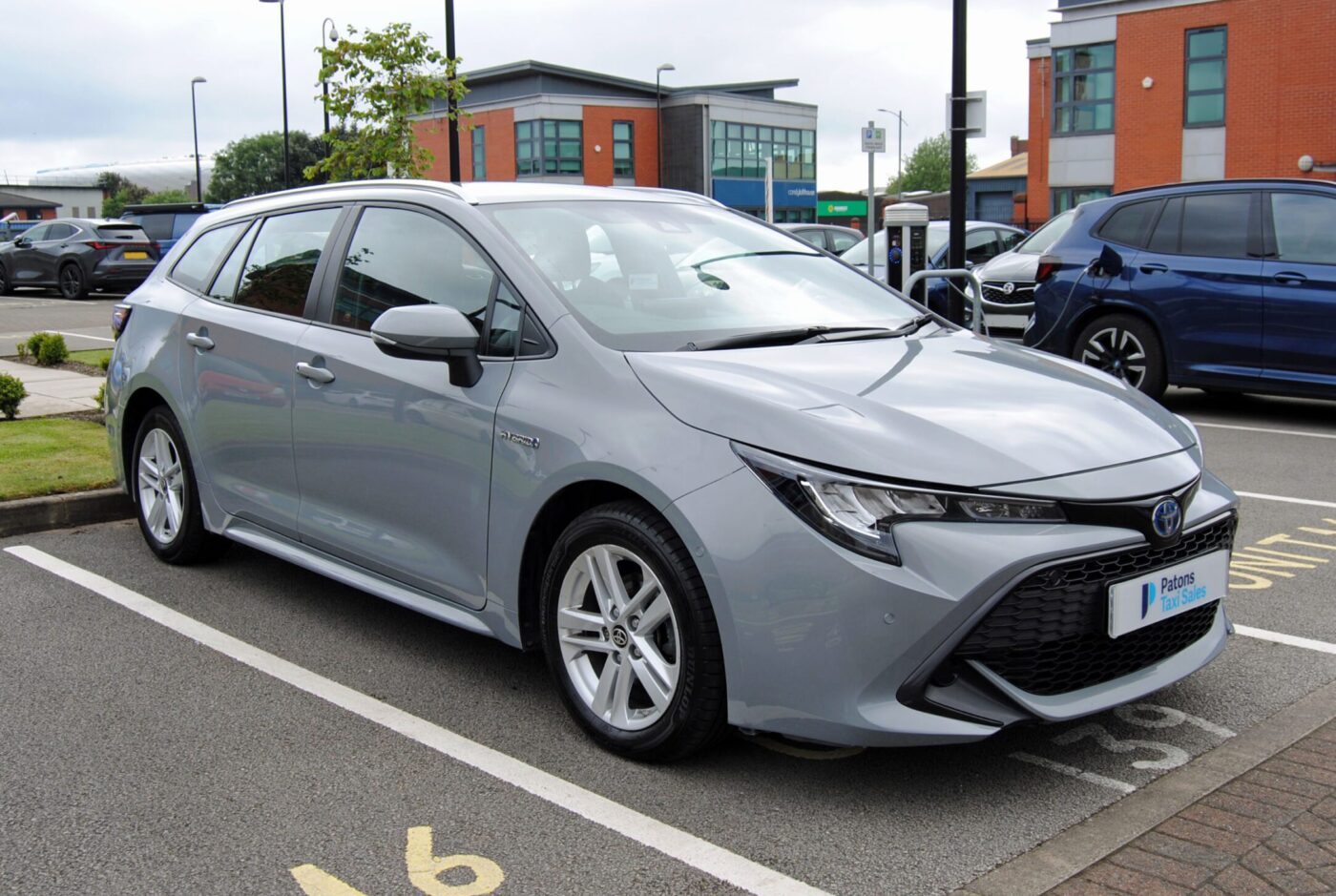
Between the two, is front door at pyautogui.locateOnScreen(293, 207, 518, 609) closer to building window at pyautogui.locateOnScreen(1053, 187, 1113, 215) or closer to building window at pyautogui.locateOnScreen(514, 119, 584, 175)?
building window at pyautogui.locateOnScreen(1053, 187, 1113, 215)

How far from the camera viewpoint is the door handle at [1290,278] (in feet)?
30.6

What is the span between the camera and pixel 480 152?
70.9 meters

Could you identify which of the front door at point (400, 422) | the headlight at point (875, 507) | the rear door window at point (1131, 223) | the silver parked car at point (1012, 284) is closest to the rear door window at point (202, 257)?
the front door at point (400, 422)

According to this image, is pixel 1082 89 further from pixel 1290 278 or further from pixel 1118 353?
pixel 1290 278

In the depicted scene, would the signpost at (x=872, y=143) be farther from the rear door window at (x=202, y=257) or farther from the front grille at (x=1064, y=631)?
the front grille at (x=1064, y=631)

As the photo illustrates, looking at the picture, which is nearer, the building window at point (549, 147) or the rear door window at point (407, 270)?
the rear door window at point (407, 270)

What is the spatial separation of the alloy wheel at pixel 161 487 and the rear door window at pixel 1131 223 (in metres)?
7.40

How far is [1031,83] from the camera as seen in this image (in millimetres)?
42344

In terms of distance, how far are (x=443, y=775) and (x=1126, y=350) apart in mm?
7943

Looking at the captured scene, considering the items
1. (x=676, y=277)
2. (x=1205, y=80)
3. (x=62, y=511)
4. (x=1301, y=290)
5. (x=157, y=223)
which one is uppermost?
(x=1205, y=80)

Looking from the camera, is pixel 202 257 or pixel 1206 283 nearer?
pixel 202 257

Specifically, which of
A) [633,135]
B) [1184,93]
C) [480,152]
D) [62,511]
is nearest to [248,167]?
[480,152]

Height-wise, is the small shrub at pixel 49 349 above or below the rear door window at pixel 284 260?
below

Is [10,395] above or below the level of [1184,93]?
below
